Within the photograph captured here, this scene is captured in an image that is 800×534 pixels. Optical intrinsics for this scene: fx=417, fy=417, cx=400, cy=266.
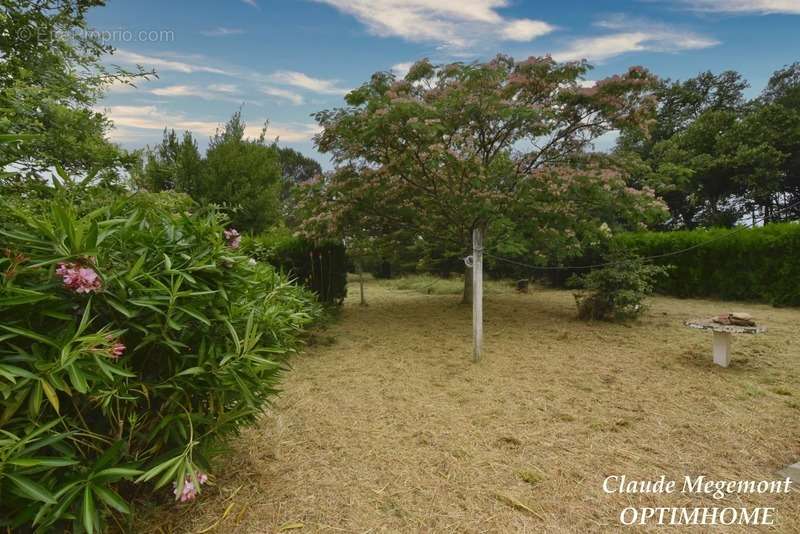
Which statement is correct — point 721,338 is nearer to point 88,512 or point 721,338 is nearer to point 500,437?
point 500,437

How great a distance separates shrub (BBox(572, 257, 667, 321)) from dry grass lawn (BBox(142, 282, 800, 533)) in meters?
1.15

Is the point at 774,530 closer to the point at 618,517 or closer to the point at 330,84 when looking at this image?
the point at 618,517

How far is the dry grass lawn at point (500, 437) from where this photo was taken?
1.86 metres

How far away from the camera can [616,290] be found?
611 centimetres

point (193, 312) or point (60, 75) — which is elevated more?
point (60, 75)

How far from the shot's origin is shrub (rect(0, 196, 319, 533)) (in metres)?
1.26

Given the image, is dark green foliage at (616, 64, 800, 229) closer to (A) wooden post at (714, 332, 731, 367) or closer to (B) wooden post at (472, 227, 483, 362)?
(A) wooden post at (714, 332, 731, 367)

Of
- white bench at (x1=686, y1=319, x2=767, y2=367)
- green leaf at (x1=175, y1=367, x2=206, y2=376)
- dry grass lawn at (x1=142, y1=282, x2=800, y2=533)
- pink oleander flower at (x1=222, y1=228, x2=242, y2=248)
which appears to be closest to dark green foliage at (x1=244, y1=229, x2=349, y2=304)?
dry grass lawn at (x1=142, y1=282, x2=800, y2=533)

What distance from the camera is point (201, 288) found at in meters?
1.69

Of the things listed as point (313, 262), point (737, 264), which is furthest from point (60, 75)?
point (737, 264)

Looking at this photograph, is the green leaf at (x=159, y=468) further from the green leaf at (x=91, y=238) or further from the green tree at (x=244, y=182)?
the green tree at (x=244, y=182)

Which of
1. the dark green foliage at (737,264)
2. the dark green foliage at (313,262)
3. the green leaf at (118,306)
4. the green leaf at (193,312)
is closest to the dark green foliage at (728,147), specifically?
the dark green foliage at (737,264)

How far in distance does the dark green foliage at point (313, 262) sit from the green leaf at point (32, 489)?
4.18 m

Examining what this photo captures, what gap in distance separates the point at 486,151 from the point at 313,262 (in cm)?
311
